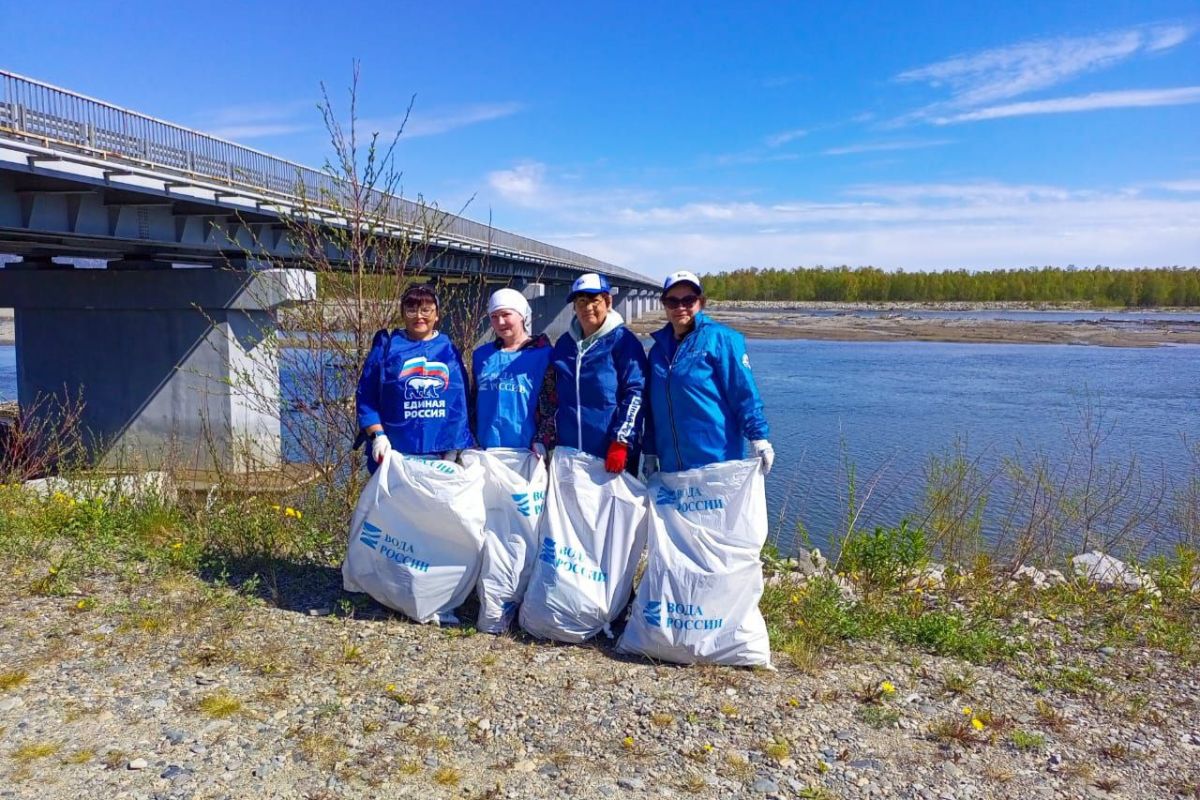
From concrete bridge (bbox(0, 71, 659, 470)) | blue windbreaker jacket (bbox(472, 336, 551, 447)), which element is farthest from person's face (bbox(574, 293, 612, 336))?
concrete bridge (bbox(0, 71, 659, 470))

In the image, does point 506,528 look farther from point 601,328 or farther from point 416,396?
point 601,328

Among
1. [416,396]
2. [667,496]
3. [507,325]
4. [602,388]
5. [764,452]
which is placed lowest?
[667,496]

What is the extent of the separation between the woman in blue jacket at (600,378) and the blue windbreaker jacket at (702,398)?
0.11 m

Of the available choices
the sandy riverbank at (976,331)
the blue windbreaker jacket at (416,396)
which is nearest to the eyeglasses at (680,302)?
the blue windbreaker jacket at (416,396)

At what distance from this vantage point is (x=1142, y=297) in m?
92.5

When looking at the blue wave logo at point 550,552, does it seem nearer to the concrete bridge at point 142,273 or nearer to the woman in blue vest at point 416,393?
the woman in blue vest at point 416,393

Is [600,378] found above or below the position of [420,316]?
below

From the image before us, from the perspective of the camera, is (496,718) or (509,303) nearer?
(496,718)

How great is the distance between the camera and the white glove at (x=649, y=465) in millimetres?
4328

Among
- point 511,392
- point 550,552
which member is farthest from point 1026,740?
point 511,392

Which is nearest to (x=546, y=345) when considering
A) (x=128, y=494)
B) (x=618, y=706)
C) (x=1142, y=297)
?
(x=618, y=706)

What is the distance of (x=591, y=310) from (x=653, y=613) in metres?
1.41

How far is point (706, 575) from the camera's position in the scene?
3.92m

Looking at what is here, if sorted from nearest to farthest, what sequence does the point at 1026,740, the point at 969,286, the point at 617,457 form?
1. the point at 1026,740
2. the point at 617,457
3. the point at 969,286
